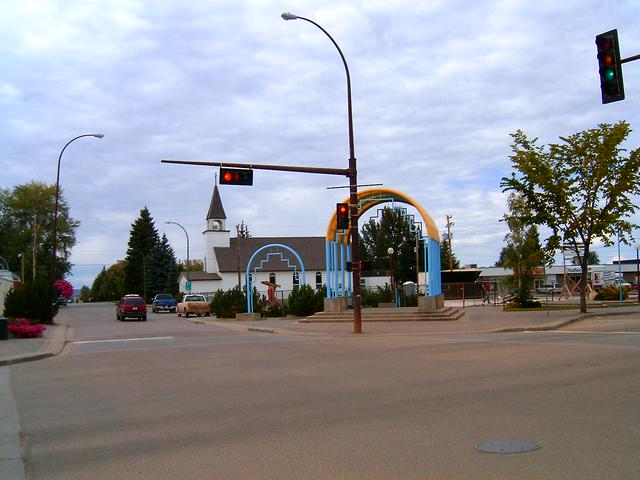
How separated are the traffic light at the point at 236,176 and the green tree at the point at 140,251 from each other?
273 feet

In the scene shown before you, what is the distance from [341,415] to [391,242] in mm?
93524

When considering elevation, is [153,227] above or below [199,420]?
above

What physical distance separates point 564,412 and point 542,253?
2369 centimetres

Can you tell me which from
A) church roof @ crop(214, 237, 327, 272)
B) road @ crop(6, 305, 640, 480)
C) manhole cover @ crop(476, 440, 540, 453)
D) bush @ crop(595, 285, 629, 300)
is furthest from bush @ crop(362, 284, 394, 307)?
church roof @ crop(214, 237, 327, 272)

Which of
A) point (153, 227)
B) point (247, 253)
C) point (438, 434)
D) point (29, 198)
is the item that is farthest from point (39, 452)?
point (153, 227)

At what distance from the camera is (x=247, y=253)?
9138cm

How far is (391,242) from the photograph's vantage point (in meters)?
102

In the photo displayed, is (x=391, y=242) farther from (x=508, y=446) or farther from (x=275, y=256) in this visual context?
(x=508, y=446)

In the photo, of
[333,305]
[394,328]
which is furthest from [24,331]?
[333,305]

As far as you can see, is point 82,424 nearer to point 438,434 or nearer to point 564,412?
point 438,434

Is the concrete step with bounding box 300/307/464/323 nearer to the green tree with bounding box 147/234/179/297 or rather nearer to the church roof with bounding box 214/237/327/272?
the church roof with bounding box 214/237/327/272

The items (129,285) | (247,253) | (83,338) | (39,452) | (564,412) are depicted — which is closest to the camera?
(39,452)

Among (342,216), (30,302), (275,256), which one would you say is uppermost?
(275,256)

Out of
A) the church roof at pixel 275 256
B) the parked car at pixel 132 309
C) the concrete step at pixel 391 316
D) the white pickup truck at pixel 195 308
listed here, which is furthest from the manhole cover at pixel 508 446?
the church roof at pixel 275 256
